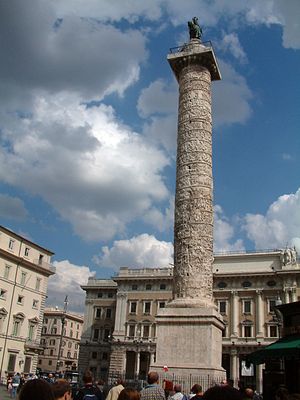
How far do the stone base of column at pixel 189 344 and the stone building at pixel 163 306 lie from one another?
19.2 metres

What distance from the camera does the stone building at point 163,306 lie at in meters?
34.8

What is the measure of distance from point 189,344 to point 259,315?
22.6 metres

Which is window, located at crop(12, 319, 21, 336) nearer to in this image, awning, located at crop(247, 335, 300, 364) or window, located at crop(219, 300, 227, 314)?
window, located at crop(219, 300, 227, 314)

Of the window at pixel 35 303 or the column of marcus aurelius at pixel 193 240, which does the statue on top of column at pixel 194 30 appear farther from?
the window at pixel 35 303

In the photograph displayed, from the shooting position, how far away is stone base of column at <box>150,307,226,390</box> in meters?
13.6

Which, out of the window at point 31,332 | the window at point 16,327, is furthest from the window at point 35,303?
the window at point 16,327

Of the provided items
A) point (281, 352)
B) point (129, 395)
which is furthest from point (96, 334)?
point (129, 395)

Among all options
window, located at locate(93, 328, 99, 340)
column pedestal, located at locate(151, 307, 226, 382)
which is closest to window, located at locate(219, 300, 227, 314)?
window, located at locate(93, 328, 99, 340)

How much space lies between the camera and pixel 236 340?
3506 centimetres

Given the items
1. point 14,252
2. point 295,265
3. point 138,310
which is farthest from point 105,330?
point 295,265

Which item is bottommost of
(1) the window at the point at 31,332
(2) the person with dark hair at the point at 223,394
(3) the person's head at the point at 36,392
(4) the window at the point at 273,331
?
(3) the person's head at the point at 36,392

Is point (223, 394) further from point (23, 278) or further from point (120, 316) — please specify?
point (120, 316)

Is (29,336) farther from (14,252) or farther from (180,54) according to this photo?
(180,54)

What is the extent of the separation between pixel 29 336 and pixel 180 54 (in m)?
21.8
